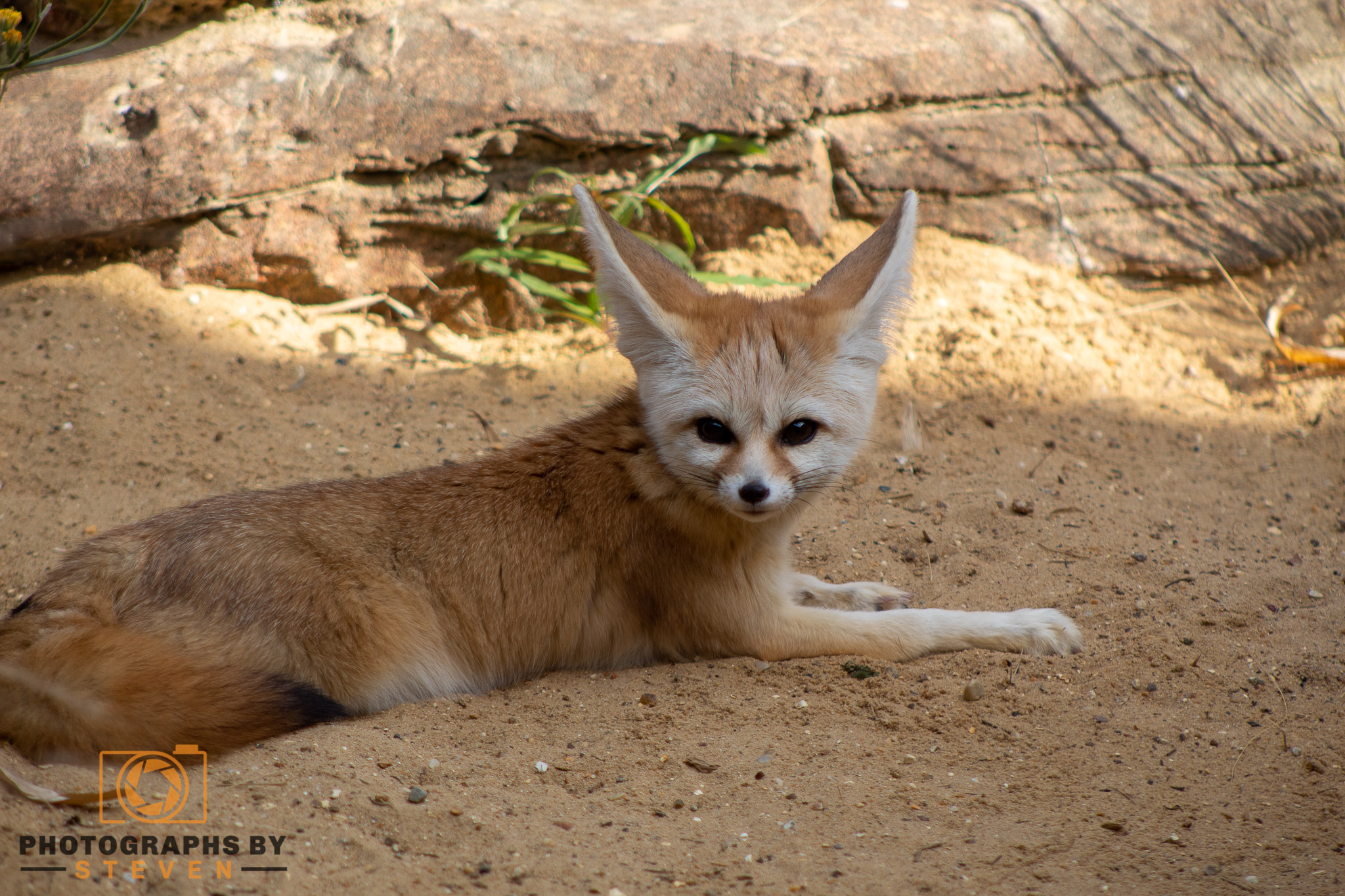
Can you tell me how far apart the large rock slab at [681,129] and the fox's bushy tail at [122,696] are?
2.96 meters

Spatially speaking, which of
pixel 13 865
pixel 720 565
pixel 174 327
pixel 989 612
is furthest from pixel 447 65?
pixel 13 865

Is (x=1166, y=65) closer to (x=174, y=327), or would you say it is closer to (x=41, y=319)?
(x=174, y=327)

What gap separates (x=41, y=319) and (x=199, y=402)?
1.02 metres

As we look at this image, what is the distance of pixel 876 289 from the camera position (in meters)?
3.08

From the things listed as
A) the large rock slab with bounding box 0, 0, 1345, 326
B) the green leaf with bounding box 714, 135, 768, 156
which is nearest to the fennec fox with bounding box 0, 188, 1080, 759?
the green leaf with bounding box 714, 135, 768, 156

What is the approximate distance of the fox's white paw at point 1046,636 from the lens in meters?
3.15

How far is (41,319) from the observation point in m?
4.73

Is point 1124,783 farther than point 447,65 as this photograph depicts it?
No

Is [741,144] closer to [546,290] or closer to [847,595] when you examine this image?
[546,290]

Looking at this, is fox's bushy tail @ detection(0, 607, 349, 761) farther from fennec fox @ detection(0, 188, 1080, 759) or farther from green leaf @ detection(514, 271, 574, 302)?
green leaf @ detection(514, 271, 574, 302)

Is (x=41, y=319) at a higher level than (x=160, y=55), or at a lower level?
lower

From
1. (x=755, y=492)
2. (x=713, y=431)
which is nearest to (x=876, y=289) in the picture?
(x=713, y=431)

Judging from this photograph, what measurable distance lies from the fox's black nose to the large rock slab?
3.05 meters

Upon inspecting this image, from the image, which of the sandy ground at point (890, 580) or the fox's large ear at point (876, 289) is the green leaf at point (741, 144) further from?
the fox's large ear at point (876, 289)
